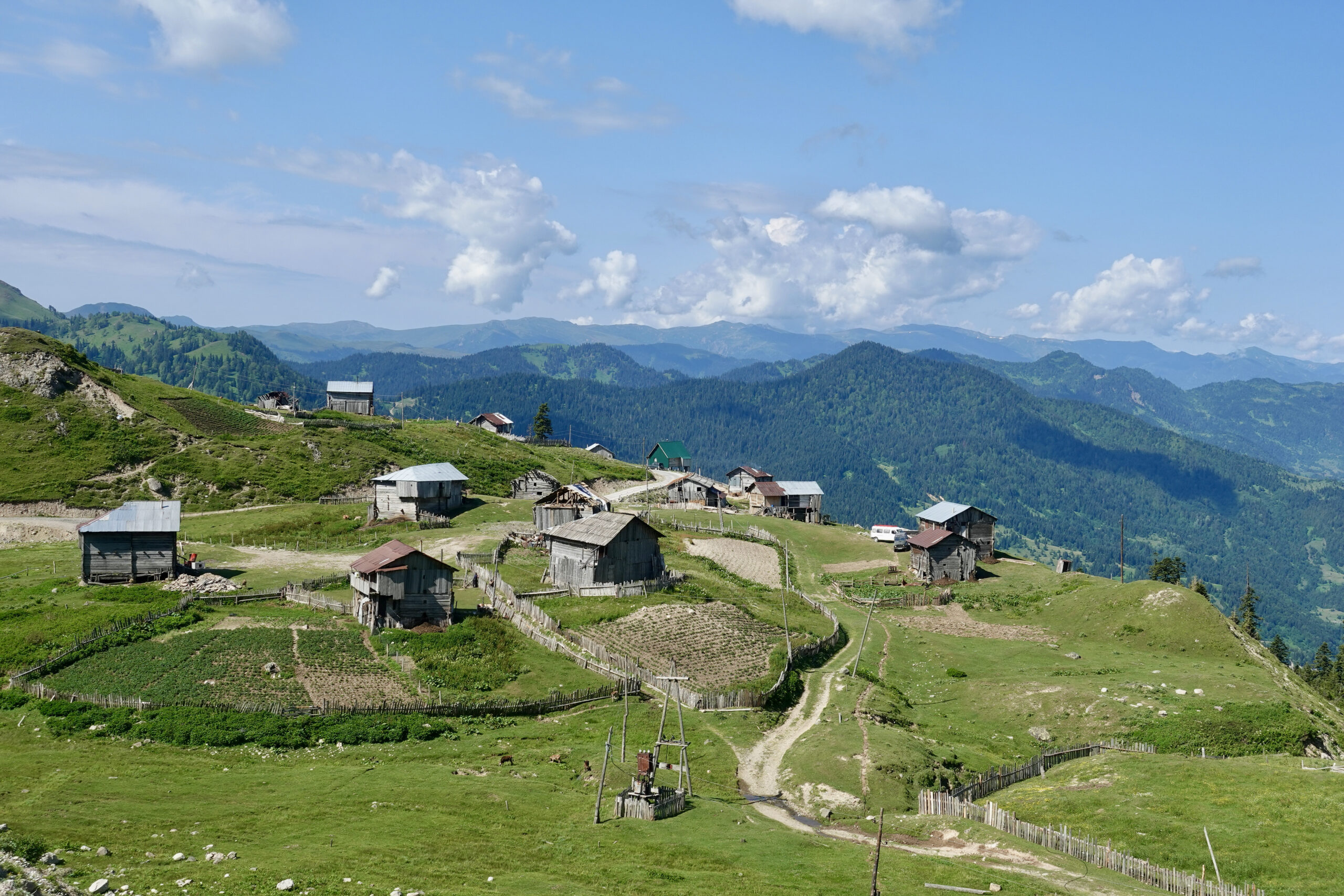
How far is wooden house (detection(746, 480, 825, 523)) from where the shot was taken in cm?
12600

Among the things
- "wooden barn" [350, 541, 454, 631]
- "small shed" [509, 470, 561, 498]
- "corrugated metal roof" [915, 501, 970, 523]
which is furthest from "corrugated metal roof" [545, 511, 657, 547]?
"small shed" [509, 470, 561, 498]

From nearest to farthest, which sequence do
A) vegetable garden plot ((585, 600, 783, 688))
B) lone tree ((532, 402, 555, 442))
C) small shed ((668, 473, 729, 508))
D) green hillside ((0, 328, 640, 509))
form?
vegetable garden plot ((585, 600, 783, 688)) → green hillside ((0, 328, 640, 509)) → small shed ((668, 473, 729, 508)) → lone tree ((532, 402, 555, 442))

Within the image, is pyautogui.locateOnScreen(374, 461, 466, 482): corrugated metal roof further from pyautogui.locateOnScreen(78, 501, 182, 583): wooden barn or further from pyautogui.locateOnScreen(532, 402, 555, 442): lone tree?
pyautogui.locateOnScreen(532, 402, 555, 442): lone tree

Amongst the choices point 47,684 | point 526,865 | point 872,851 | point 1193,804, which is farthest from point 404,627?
point 1193,804

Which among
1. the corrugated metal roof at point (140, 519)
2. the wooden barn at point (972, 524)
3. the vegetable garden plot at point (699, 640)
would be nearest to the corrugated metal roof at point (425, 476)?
the corrugated metal roof at point (140, 519)

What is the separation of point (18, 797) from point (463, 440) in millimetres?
112954

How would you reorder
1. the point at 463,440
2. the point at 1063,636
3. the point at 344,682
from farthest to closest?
1. the point at 463,440
2. the point at 1063,636
3. the point at 344,682

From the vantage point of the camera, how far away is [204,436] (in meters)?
118

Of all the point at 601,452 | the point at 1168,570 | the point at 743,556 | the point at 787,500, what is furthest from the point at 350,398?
the point at 1168,570

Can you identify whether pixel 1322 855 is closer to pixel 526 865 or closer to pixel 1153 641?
pixel 526 865

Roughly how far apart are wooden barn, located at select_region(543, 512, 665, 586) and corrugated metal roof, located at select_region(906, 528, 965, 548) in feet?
95.3

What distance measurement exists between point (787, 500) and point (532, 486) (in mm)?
36259

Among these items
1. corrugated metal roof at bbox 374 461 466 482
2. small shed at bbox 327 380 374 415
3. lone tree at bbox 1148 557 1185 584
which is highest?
small shed at bbox 327 380 374 415

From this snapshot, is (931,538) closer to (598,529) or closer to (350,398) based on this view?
(598,529)
